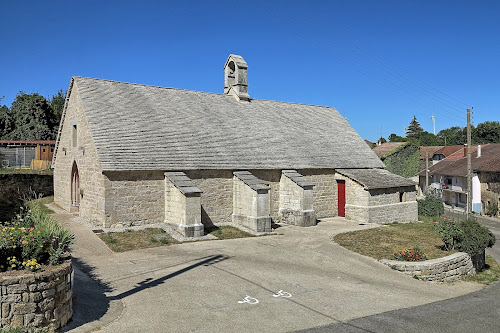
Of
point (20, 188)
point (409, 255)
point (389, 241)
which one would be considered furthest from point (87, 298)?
point (20, 188)

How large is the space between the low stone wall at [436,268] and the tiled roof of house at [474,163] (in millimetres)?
28479

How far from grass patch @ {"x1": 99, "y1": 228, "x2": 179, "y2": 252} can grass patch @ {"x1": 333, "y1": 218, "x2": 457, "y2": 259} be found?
7.01m

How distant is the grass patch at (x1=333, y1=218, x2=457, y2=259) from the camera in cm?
1448

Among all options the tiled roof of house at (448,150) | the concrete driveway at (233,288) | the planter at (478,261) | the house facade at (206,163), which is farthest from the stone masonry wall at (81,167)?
the tiled roof of house at (448,150)

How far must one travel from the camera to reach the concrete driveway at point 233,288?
7781 millimetres

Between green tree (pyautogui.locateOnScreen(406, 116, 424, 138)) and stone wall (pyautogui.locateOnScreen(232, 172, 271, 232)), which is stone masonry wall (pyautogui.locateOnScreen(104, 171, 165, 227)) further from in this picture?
green tree (pyautogui.locateOnScreen(406, 116, 424, 138))

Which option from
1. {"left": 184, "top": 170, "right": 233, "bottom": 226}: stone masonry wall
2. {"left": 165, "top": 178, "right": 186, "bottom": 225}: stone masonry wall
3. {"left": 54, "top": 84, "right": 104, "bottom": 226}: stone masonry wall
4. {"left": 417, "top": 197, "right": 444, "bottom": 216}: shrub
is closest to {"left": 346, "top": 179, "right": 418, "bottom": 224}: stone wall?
{"left": 417, "top": 197, "right": 444, "bottom": 216}: shrub

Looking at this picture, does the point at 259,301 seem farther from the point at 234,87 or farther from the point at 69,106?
the point at 234,87

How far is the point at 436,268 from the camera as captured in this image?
1232cm

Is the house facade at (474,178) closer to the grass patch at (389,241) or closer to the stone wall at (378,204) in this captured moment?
the stone wall at (378,204)

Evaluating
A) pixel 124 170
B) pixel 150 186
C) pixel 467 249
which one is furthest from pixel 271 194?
pixel 467 249

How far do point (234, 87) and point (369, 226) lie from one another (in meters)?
12.1

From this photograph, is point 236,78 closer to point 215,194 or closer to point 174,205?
point 215,194

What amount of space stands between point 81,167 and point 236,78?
1117cm
